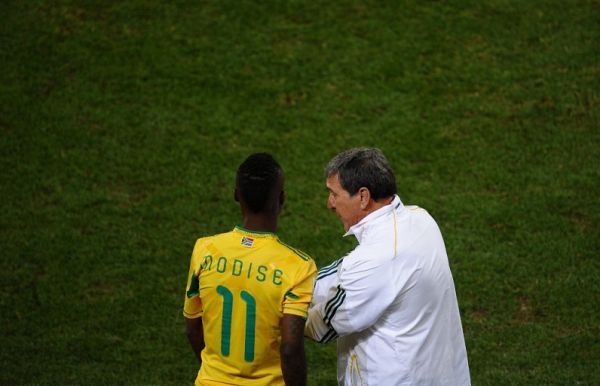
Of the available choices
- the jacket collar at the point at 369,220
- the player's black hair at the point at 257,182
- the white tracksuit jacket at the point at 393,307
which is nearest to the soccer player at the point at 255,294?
the player's black hair at the point at 257,182

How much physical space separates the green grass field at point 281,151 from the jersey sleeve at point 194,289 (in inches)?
125

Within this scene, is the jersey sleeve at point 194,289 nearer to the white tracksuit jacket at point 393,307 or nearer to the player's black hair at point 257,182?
the player's black hair at point 257,182

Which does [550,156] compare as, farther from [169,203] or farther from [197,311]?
[197,311]

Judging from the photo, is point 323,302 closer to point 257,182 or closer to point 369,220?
point 369,220

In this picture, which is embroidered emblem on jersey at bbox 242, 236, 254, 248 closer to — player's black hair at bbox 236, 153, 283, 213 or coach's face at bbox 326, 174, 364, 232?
player's black hair at bbox 236, 153, 283, 213

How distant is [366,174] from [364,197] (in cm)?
10

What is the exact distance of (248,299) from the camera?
3.52m

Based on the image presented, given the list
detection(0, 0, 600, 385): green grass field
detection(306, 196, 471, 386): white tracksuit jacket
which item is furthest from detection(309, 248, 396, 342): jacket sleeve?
detection(0, 0, 600, 385): green grass field

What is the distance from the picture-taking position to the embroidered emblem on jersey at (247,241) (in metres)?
3.57

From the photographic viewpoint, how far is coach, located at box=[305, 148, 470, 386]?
3436mm

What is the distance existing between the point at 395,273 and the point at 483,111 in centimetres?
655

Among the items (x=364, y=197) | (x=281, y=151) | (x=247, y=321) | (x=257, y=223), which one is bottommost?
(x=247, y=321)

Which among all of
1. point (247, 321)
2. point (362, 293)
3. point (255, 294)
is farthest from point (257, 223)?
point (362, 293)

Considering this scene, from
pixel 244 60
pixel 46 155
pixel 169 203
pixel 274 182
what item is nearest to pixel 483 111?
pixel 244 60
